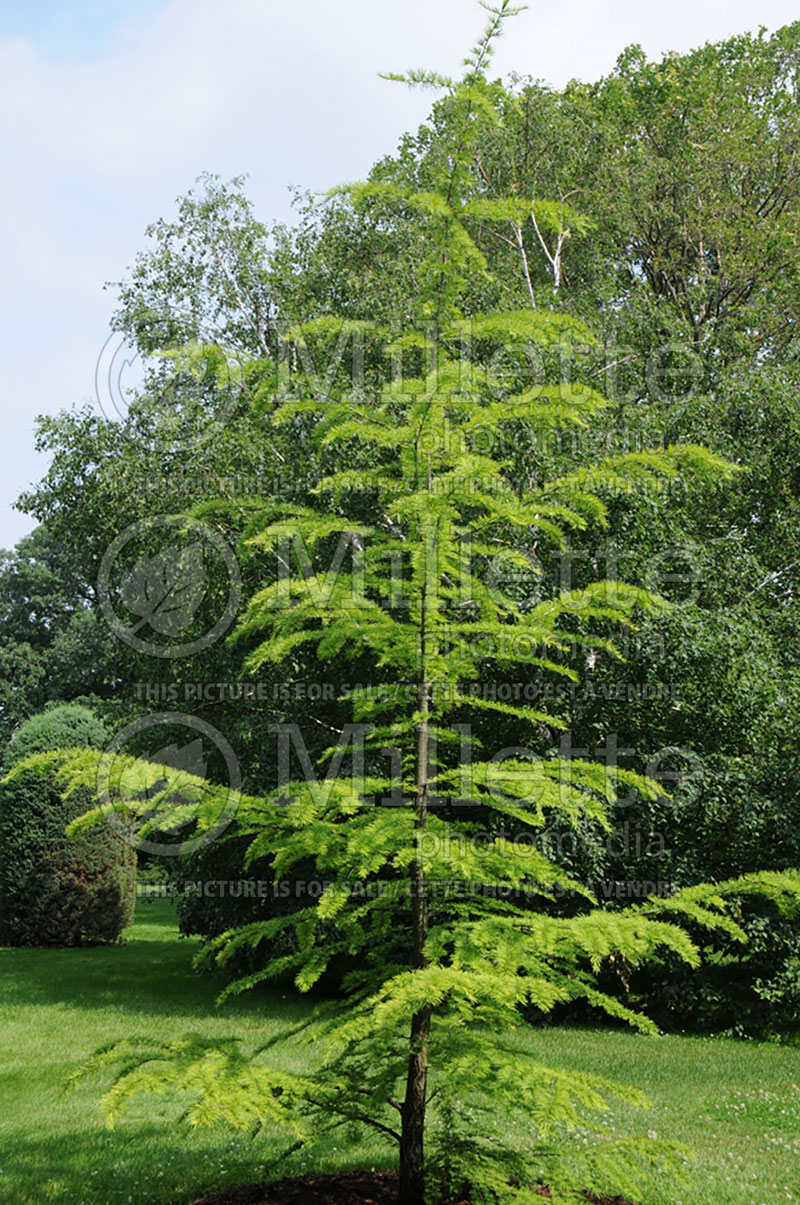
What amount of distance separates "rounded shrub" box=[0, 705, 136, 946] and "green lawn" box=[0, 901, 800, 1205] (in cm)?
140

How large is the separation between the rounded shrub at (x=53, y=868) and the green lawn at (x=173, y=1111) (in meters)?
1.40

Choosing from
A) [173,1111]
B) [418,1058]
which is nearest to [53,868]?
[173,1111]

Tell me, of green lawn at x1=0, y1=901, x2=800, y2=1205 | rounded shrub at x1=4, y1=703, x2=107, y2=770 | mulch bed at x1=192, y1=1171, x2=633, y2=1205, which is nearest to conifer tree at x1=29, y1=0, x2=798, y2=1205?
mulch bed at x1=192, y1=1171, x2=633, y2=1205

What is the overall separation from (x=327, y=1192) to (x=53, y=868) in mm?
11244

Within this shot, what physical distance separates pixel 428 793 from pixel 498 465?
1.22 metres

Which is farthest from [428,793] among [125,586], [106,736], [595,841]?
[106,736]

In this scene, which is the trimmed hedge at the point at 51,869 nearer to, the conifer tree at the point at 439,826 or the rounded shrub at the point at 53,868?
the rounded shrub at the point at 53,868

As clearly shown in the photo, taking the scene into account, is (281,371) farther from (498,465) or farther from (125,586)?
(125,586)

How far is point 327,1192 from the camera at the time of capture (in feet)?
12.9

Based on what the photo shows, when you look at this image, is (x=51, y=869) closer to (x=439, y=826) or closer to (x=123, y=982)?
(x=123, y=982)

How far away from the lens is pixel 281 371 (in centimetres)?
383

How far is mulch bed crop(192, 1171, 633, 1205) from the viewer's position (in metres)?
3.81

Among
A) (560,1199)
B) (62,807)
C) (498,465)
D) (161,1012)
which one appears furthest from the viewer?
(62,807)

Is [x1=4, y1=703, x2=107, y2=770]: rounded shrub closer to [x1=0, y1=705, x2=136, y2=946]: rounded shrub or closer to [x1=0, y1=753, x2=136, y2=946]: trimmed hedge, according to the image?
[x1=0, y1=705, x2=136, y2=946]: rounded shrub
